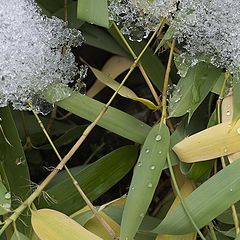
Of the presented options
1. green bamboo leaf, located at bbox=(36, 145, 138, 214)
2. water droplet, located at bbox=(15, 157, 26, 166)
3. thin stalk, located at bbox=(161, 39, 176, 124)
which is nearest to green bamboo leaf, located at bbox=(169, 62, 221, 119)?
thin stalk, located at bbox=(161, 39, 176, 124)

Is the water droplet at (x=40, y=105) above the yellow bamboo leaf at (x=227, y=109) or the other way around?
the other way around

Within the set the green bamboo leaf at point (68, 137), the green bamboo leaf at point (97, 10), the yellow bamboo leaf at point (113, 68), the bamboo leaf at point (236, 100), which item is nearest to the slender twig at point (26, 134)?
the green bamboo leaf at point (68, 137)

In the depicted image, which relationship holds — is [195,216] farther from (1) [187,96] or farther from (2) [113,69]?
(2) [113,69]

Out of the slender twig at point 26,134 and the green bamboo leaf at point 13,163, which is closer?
the green bamboo leaf at point 13,163

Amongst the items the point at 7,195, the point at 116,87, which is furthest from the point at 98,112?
the point at 7,195

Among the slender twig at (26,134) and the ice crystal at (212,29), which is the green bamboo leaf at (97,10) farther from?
the slender twig at (26,134)

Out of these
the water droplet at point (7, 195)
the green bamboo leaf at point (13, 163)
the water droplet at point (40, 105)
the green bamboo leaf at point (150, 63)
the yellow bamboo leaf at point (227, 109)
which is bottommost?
the water droplet at point (7, 195)

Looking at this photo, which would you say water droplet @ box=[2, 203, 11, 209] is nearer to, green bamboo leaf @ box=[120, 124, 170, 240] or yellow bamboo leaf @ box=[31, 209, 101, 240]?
→ yellow bamboo leaf @ box=[31, 209, 101, 240]
